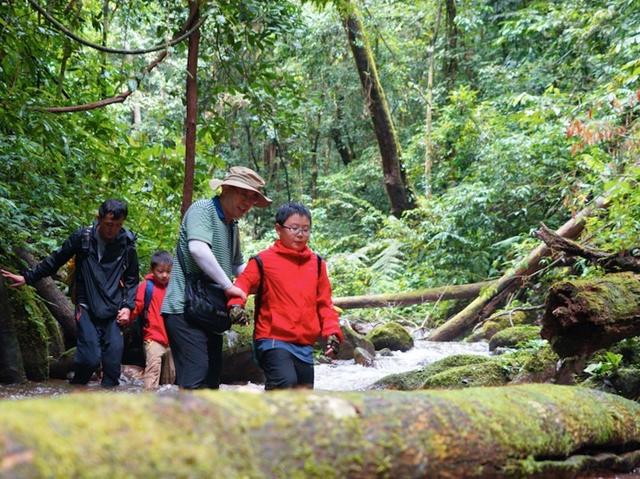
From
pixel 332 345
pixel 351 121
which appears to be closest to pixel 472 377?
pixel 332 345

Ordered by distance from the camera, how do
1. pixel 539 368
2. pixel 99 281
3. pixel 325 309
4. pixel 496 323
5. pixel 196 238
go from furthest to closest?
1. pixel 496 323
2. pixel 99 281
3. pixel 539 368
4. pixel 325 309
5. pixel 196 238

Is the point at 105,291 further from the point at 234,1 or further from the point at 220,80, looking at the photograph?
the point at 220,80

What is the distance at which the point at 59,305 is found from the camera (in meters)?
7.74

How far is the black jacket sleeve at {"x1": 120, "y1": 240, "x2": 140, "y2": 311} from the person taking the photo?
20.3 ft

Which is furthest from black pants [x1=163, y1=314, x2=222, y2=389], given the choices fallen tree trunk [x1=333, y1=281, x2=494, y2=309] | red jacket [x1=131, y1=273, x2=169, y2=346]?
fallen tree trunk [x1=333, y1=281, x2=494, y2=309]

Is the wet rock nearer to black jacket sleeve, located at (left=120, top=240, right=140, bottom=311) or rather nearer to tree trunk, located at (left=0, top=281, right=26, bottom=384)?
black jacket sleeve, located at (left=120, top=240, right=140, bottom=311)

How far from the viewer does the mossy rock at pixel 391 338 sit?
37.7 ft

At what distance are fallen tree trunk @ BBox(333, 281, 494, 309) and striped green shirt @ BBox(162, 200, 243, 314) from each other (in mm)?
9451

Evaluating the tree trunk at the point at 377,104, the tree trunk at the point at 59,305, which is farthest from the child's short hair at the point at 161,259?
the tree trunk at the point at 377,104

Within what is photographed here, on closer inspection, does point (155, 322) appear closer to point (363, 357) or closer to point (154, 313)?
point (154, 313)

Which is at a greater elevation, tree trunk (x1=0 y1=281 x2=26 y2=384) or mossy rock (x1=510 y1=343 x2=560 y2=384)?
tree trunk (x1=0 y1=281 x2=26 y2=384)

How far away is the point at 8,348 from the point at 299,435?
5.33m

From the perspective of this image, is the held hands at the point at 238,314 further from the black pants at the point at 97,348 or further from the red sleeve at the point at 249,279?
the black pants at the point at 97,348

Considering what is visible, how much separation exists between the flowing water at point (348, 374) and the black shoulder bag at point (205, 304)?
242cm
